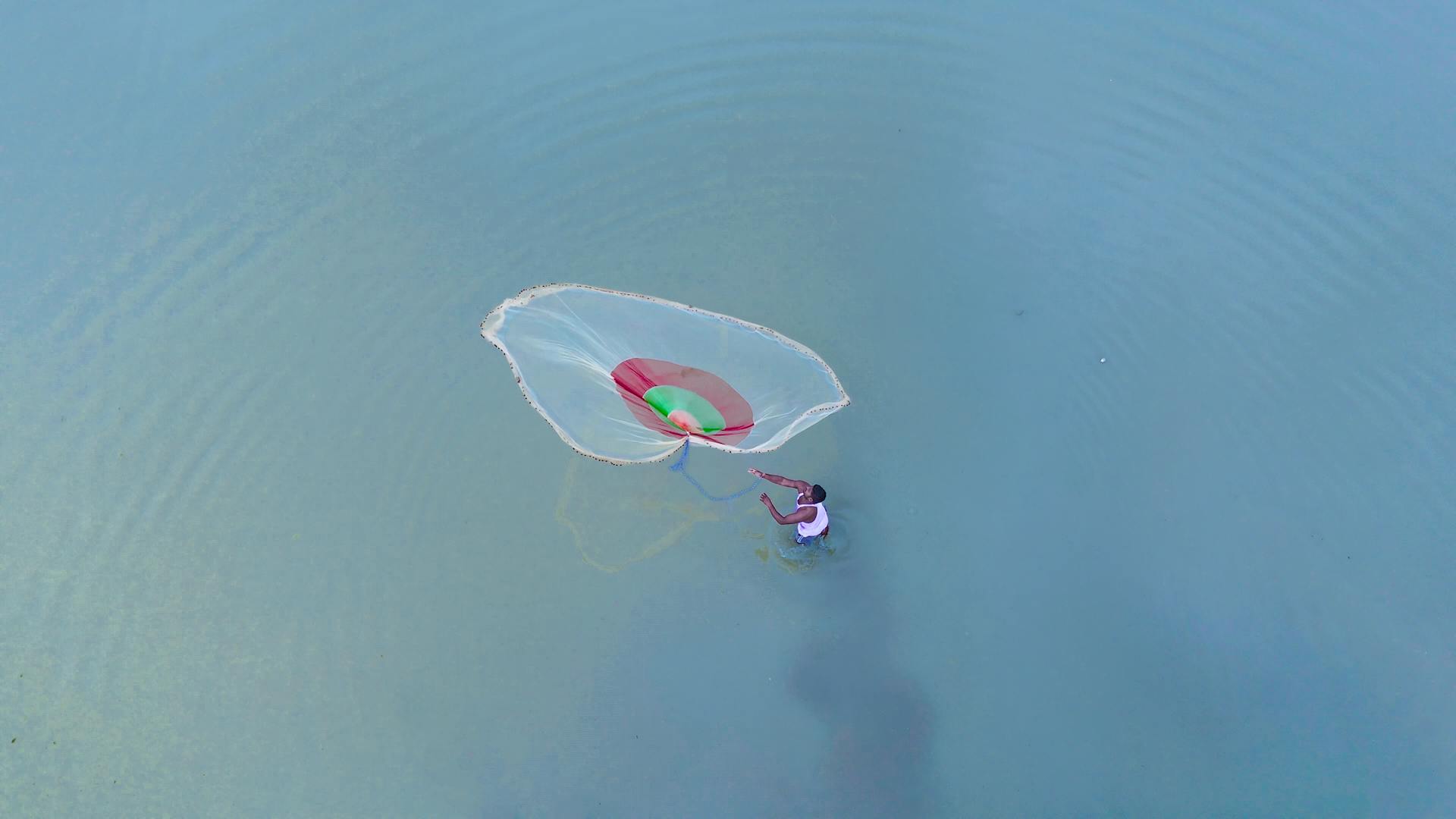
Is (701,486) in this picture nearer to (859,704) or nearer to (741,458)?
(741,458)

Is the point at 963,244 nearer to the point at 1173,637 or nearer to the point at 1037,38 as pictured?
the point at 1037,38

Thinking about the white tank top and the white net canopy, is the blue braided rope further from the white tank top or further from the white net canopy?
the white net canopy

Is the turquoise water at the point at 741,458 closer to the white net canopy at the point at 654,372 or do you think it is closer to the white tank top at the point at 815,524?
the white tank top at the point at 815,524

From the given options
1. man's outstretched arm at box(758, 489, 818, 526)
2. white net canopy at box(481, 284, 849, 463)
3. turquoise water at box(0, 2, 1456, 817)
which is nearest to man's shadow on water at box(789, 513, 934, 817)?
turquoise water at box(0, 2, 1456, 817)

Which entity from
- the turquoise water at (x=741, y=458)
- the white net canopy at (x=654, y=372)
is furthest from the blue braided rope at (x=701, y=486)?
the white net canopy at (x=654, y=372)

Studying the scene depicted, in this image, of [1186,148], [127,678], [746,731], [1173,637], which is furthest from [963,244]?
[127,678]

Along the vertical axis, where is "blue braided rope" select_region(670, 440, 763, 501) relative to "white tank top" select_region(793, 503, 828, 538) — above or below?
above
